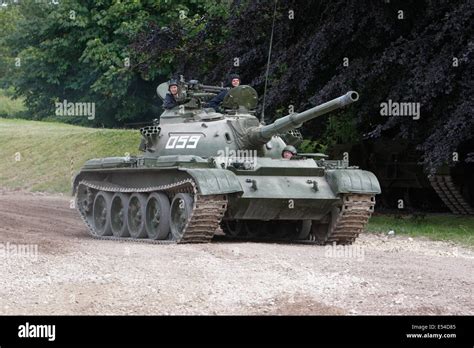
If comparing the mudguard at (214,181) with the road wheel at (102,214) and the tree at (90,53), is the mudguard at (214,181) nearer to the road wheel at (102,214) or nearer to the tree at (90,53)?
the road wheel at (102,214)

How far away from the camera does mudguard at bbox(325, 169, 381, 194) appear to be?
17.3 metres

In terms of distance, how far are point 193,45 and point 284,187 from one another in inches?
417

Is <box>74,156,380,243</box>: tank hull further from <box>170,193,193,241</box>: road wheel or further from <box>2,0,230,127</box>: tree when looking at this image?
<box>2,0,230,127</box>: tree

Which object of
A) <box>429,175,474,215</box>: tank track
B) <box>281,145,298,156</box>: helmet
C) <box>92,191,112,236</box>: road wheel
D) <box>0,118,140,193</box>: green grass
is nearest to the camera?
<box>281,145,298,156</box>: helmet

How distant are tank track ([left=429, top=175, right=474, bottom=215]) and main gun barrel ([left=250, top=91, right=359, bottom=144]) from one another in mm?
7416

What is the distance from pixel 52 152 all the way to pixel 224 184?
2158cm

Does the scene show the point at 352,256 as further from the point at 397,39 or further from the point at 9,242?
the point at 397,39

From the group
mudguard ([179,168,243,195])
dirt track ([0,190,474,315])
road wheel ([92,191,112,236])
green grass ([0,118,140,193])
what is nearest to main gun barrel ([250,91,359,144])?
mudguard ([179,168,243,195])

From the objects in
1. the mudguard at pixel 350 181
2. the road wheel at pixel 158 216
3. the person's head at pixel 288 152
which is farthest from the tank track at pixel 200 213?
the person's head at pixel 288 152

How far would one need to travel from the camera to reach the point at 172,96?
765 inches

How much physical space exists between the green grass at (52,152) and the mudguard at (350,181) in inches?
653

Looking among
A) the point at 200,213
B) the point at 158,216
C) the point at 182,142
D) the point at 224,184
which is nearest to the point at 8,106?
the point at 182,142

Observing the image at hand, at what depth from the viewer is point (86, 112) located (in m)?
45.4
